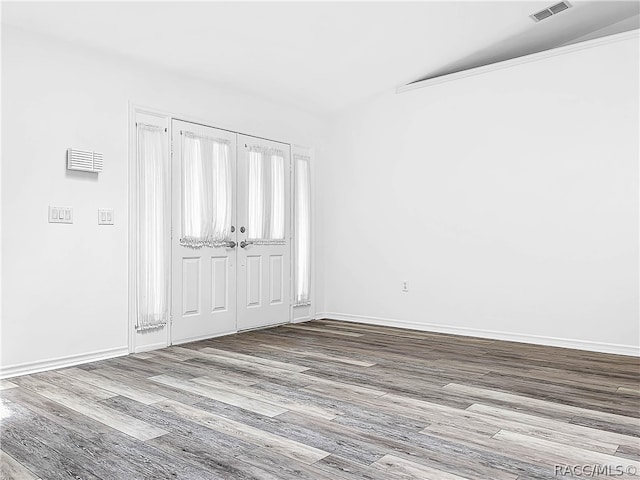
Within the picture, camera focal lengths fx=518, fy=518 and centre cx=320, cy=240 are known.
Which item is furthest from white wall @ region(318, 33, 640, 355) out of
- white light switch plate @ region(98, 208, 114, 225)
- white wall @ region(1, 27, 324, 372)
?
white light switch plate @ region(98, 208, 114, 225)

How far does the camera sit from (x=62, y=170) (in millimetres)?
4043

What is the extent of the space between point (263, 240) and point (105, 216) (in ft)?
6.23

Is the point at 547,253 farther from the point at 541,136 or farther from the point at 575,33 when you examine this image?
the point at 575,33

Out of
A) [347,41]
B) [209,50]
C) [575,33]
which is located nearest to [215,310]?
[209,50]

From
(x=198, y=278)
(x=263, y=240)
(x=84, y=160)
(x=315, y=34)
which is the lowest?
(x=198, y=278)

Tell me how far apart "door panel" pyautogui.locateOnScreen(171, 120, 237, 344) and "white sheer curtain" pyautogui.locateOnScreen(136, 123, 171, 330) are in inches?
4.2

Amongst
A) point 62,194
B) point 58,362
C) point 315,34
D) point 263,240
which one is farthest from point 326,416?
point 315,34

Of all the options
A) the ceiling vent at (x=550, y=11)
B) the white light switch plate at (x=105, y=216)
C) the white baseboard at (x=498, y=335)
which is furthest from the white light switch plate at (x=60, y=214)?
the ceiling vent at (x=550, y=11)

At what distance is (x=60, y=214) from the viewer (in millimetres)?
4020

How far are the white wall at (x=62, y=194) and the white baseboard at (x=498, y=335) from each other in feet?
9.21

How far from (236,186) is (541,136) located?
10.1 feet

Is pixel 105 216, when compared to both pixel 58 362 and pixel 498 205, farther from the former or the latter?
pixel 498 205

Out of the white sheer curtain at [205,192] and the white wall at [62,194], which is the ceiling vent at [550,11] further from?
the white wall at [62,194]

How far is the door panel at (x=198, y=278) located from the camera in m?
4.89
